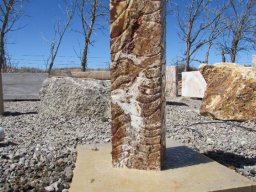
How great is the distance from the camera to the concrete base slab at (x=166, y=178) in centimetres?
230

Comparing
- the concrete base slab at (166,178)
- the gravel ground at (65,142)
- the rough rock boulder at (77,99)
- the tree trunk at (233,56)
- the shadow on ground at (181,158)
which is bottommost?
the gravel ground at (65,142)

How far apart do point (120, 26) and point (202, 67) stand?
14.4 ft

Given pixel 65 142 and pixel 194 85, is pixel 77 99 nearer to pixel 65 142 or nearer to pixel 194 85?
pixel 65 142

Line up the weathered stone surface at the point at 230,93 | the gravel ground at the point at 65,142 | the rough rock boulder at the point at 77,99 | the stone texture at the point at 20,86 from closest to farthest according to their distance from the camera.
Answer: the gravel ground at the point at 65,142 < the rough rock boulder at the point at 77,99 < the weathered stone surface at the point at 230,93 < the stone texture at the point at 20,86

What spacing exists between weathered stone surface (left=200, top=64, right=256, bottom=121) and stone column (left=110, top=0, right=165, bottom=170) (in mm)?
3887

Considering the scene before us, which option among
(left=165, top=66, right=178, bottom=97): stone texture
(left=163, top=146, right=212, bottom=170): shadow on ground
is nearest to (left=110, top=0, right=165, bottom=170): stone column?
(left=163, top=146, right=212, bottom=170): shadow on ground

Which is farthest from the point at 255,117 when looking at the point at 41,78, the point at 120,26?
the point at 41,78

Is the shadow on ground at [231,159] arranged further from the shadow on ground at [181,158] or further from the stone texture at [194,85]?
the stone texture at [194,85]

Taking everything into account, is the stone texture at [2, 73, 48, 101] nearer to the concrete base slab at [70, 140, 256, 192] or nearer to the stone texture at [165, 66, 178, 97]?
the stone texture at [165, 66, 178, 97]

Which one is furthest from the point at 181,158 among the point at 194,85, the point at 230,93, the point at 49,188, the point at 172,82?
the point at 172,82

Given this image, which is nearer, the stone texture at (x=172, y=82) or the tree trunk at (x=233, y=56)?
the stone texture at (x=172, y=82)

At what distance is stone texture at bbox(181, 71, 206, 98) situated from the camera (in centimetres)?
1049

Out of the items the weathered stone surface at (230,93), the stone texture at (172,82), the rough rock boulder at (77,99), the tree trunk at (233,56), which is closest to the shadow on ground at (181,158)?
the rough rock boulder at (77,99)

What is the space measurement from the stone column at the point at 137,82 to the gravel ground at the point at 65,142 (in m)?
0.62
